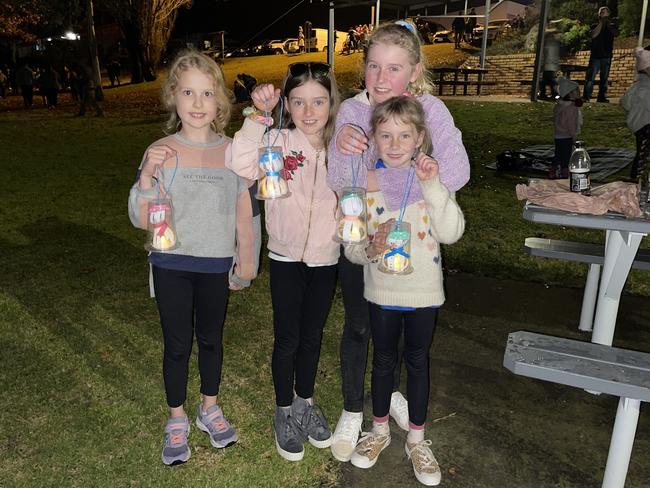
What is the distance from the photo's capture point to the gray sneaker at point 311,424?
10.8 feet

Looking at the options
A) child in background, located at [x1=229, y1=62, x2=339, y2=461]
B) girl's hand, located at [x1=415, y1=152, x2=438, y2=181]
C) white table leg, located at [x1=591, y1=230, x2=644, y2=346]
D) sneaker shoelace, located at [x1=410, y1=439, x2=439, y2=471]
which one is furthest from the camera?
white table leg, located at [x1=591, y1=230, x2=644, y2=346]

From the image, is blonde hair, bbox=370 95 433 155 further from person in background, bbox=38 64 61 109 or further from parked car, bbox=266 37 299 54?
parked car, bbox=266 37 299 54

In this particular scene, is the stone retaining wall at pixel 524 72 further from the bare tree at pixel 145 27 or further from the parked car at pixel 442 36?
the bare tree at pixel 145 27

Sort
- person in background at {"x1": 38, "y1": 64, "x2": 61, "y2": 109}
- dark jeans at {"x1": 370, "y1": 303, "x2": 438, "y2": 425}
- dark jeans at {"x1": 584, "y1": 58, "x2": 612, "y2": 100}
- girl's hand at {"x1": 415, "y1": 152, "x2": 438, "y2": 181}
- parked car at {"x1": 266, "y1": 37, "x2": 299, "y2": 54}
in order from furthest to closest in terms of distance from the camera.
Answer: parked car at {"x1": 266, "y1": 37, "x2": 299, "y2": 54}, person in background at {"x1": 38, "y1": 64, "x2": 61, "y2": 109}, dark jeans at {"x1": 584, "y1": 58, "x2": 612, "y2": 100}, dark jeans at {"x1": 370, "y1": 303, "x2": 438, "y2": 425}, girl's hand at {"x1": 415, "y1": 152, "x2": 438, "y2": 181}

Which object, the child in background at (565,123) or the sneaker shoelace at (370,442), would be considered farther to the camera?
the child in background at (565,123)

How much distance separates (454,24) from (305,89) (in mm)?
29397

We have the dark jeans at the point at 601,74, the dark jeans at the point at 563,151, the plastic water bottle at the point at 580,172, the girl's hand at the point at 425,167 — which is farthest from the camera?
the dark jeans at the point at 601,74

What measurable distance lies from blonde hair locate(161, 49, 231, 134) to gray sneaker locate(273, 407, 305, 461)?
1689 mm

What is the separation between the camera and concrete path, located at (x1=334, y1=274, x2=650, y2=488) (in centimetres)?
309

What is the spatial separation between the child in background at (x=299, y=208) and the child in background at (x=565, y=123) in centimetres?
826

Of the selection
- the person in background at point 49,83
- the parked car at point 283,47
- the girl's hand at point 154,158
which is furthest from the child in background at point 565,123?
the parked car at point 283,47

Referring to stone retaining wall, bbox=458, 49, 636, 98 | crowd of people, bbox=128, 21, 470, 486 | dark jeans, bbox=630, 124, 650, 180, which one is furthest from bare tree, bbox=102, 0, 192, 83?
crowd of people, bbox=128, 21, 470, 486

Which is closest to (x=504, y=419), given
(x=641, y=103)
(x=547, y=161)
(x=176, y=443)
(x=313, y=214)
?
(x=313, y=214)

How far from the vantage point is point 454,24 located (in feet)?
96.4
